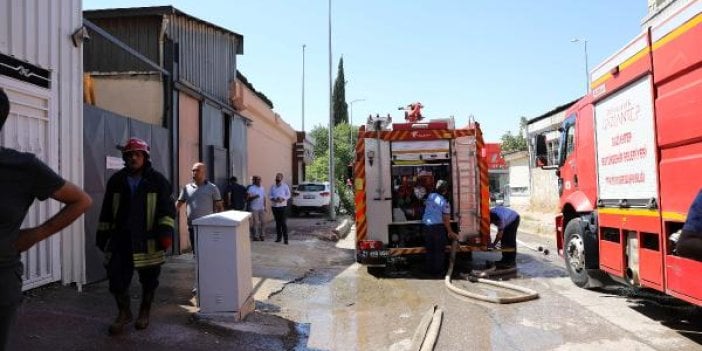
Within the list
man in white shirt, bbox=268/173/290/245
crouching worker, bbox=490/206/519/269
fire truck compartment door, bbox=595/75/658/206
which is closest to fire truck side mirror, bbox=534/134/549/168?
crouching worker, bbox=490/206/519/269

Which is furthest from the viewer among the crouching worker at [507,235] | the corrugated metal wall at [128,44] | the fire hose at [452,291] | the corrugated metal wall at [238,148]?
the corrugated metal wall at [238,148]

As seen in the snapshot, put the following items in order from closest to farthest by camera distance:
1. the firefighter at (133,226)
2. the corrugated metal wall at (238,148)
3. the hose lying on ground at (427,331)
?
1. the firefighter at (133,226)
2. the hose lying on ground at (427,331)
3. the corrugated metal wall at (238,148)

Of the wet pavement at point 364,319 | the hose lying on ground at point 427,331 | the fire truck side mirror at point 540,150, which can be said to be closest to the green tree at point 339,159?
the fire truck side mirror at point 540,150

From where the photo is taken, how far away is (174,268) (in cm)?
941

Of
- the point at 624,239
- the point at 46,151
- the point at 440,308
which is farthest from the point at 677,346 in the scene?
the point at 46,151

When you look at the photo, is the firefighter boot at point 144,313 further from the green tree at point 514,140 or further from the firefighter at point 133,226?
the green tree at point 514,140

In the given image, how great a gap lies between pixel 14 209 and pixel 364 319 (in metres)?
4.96

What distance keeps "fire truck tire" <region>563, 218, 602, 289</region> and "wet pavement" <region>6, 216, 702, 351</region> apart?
0.60ft

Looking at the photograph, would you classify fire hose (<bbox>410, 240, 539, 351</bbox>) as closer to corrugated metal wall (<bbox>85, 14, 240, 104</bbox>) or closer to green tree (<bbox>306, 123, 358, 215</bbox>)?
corrugated metal wall (<bbox>85, 14, 240, 104</bbox>)

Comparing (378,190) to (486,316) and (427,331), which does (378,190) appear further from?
(427,331)

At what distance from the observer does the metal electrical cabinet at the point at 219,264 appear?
235 inches

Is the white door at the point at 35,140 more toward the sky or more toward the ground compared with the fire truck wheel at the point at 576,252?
more toward the sky

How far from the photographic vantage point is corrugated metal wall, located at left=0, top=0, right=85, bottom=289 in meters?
6.17

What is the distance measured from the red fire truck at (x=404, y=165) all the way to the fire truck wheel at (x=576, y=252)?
1.82m
